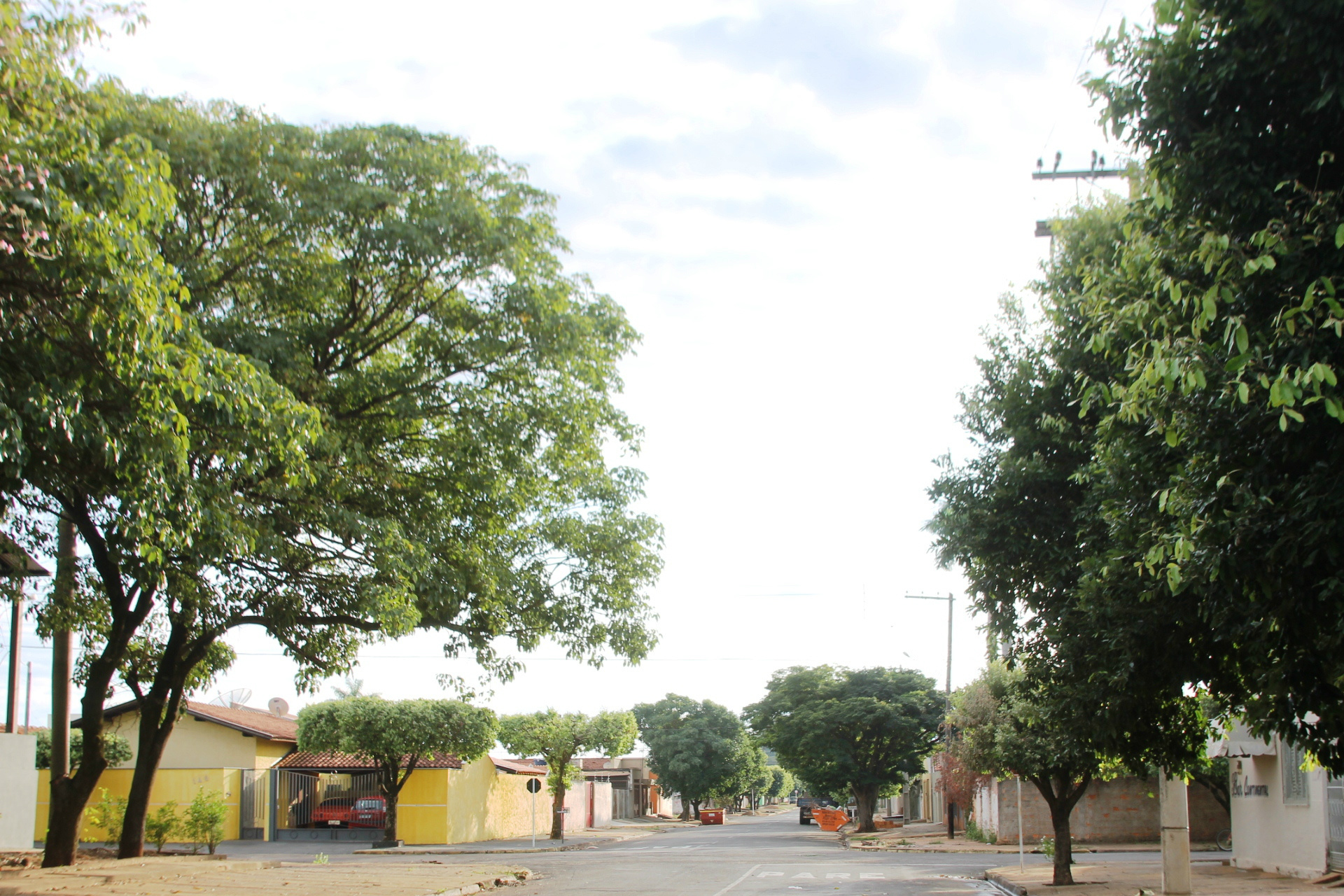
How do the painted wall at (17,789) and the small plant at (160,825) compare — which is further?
the small plant at (160,825)

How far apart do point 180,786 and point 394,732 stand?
9430 millimetres

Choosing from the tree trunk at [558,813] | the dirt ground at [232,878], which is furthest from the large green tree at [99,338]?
the tree trunk at [558,813]

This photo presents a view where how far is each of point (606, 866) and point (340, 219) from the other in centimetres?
1821

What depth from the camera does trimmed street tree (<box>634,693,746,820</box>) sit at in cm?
7700

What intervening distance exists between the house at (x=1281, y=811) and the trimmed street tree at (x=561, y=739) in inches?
1014

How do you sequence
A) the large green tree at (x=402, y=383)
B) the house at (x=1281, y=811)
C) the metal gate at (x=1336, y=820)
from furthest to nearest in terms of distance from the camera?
1. the house at (x=1281, y=811)
2. the metal gate at (x=1336, y=820)
3. the large green tree at (x=402, y=383)

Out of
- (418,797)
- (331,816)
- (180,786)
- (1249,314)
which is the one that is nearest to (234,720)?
(180,786)

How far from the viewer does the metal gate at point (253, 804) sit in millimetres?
39344

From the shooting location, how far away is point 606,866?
85.4 ft

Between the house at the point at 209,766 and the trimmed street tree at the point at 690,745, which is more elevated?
the house at the point at 209,766

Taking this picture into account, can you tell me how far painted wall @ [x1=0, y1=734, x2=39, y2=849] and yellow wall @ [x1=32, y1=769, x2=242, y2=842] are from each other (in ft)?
66.6

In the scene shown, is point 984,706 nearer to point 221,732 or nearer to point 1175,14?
point 1175,14

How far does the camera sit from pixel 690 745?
77.3 meters

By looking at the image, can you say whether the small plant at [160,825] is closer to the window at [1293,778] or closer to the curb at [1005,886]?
the curb at [1005,886]
